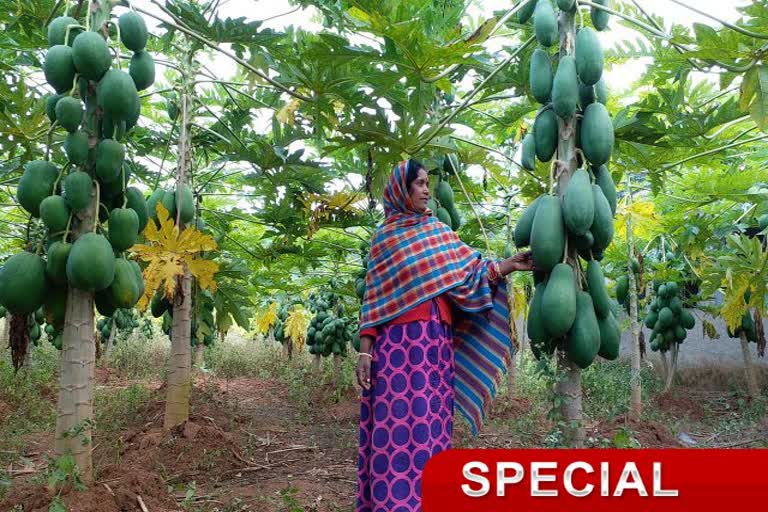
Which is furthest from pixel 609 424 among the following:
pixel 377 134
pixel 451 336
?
pixel 377 134

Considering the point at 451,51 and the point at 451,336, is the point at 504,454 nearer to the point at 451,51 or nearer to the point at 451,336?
the point at 451,336

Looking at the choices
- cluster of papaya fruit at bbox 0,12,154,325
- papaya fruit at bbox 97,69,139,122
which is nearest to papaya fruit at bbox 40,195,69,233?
cluster of papaya fruit at bbox 0,12,154,325

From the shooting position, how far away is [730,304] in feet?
12.8

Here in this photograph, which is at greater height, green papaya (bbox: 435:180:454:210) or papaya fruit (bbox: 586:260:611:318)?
green papaya (bbox: 435:180:454:210)

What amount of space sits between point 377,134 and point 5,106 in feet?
6.08

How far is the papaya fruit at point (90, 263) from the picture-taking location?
228 cm

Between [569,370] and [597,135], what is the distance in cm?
88

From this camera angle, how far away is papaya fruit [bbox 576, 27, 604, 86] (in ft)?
7.82

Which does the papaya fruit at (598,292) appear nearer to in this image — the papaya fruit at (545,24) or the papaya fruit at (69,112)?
the papaya fruit at (545,24)

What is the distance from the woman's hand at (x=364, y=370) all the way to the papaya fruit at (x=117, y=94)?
1.30 metres

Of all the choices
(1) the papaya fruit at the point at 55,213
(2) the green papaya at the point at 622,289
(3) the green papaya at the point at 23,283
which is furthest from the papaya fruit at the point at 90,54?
(2) the green papaya at the point at 622,289

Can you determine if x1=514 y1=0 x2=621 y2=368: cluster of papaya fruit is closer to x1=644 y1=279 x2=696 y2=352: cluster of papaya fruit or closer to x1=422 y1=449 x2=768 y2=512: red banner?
x1=422 y1=449 x2=768 y2=512: red banner

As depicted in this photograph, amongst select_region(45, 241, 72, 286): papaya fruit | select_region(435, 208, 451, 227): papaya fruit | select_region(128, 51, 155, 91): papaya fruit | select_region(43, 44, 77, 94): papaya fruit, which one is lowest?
select_region(45, 241, 72, 286): papaya fruit

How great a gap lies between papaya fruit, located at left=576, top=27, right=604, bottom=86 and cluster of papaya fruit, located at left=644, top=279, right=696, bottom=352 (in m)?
6.01
